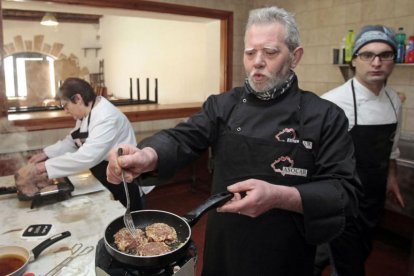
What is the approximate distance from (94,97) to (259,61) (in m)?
Result: 1.52

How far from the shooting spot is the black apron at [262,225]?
1.12m

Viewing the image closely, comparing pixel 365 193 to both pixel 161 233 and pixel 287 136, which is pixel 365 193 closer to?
pixel 287 136

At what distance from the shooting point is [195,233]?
3002 mm

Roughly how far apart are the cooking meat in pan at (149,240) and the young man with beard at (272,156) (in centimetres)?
18

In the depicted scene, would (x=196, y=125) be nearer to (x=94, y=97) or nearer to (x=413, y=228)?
(x=94, y=97)

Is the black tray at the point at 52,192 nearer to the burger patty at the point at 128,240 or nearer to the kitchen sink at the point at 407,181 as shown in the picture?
the burger patty at the point at 128,240

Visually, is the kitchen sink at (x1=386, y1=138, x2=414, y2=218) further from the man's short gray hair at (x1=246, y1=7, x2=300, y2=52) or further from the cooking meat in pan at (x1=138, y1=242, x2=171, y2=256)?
the cooking meat in pan at (x1=138, y1=242, x2=171, y2=256)

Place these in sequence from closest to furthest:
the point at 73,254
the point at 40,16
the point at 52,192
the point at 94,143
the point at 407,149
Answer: the point at 73,254 < the point at 52,192 < the point at 94,143 < the point at 407,149 < the point at 40,16

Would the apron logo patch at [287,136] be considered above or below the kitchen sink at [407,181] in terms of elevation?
above

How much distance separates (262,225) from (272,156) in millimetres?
251

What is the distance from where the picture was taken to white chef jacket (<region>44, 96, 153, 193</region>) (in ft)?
6.28

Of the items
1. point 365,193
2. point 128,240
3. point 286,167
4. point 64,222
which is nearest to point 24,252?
point 64,222

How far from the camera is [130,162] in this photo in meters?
0.99

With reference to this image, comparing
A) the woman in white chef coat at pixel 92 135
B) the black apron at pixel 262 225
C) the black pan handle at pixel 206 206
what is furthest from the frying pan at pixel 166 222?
the woman in white chef coat at pixel 92 135
